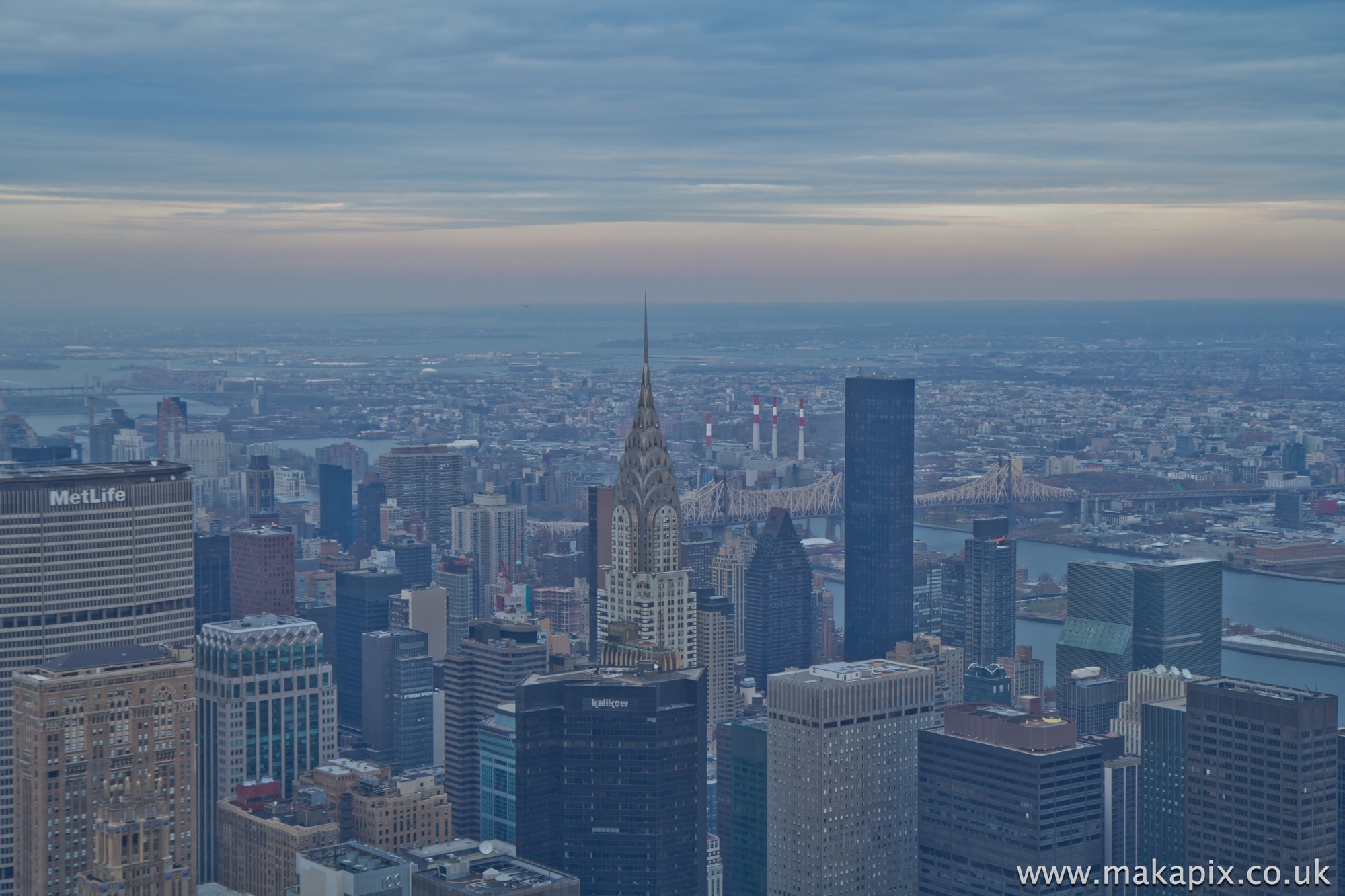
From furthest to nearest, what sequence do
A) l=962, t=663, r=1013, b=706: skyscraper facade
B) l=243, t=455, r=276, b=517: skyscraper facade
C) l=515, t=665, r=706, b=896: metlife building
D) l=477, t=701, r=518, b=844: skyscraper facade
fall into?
l=243, t=455, r=276, b=517: skyscraper facade → l=962, t=663, r=1013, b=706: skyscraper facade → l=477, t=701, r=518, b=844: skyscraper facade → l=515, t=665, r=706, b=896: metlife building

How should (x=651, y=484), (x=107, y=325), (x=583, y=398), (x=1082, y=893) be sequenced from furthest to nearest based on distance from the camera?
(x=583, y=398)
(x=107, y=325)
(x=651, y=484)
(x=1082, y=893)

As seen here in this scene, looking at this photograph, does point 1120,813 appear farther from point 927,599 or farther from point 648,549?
point 927,599

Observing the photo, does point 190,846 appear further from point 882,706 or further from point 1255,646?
point 1255,646

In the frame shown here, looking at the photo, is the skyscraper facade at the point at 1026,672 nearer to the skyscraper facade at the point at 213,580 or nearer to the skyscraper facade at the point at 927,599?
the skyscraper facade at the point at 927,599

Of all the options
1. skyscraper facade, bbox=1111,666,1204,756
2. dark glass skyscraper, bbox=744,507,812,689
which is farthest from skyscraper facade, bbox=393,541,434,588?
skyscraper facade, bbox=1111,666,1204,756

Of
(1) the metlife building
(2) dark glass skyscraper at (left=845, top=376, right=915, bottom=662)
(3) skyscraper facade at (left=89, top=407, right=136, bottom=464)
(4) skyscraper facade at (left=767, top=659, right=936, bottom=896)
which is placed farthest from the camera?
(2) dark glass skyscraper at (left=845, top=376, right=915, bottom=662)

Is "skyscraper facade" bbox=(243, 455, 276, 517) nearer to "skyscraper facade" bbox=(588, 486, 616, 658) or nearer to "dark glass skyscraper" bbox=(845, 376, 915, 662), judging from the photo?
"skyscraper facade" bbox=(588, 486, 616, 658)

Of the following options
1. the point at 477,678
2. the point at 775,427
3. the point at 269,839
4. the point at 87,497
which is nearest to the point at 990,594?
the point at 477,678

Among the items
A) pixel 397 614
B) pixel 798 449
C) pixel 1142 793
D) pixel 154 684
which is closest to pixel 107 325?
pixel 397 614
